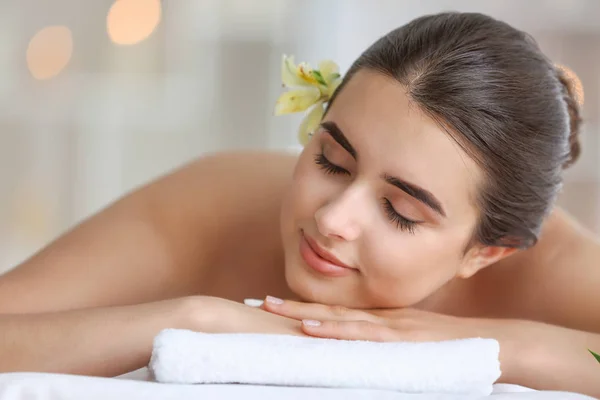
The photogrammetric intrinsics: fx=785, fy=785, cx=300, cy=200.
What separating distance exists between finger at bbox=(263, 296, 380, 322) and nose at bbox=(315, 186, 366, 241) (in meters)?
0.11

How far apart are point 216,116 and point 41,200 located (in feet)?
2.71

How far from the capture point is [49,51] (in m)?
3.21

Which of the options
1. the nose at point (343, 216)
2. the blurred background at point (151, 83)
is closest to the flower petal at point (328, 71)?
the nose at point (343, 216)

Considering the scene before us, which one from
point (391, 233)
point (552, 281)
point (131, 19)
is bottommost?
Result: point (552, 281)

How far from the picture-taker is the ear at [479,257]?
4.63ft

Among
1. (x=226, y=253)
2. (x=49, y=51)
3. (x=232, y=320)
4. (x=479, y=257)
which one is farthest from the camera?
(x=49, y=51)

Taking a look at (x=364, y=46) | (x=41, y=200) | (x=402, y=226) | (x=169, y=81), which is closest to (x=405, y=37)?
(x=402, y=226)

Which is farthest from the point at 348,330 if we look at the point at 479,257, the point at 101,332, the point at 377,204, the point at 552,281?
the point at 552,281

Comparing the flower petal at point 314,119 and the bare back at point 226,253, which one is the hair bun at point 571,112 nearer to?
the bare back at point 226,253

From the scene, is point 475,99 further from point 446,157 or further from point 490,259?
point 490,259

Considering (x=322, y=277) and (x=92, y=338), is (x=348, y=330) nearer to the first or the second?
(x=322, y=277)

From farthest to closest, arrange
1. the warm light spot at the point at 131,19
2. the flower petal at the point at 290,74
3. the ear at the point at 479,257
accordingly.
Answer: the warm light spot at the point at 131,19
the flower petal at the point at 290,74
the ear at the point at 479,257

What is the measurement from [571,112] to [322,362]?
0.82m

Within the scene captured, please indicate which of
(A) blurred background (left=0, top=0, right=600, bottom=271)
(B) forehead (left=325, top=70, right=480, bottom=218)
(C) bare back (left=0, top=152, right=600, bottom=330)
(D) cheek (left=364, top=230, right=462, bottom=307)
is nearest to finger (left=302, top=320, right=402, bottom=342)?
(D) cheek (left=364, top=230, right=462, bottom=307)
